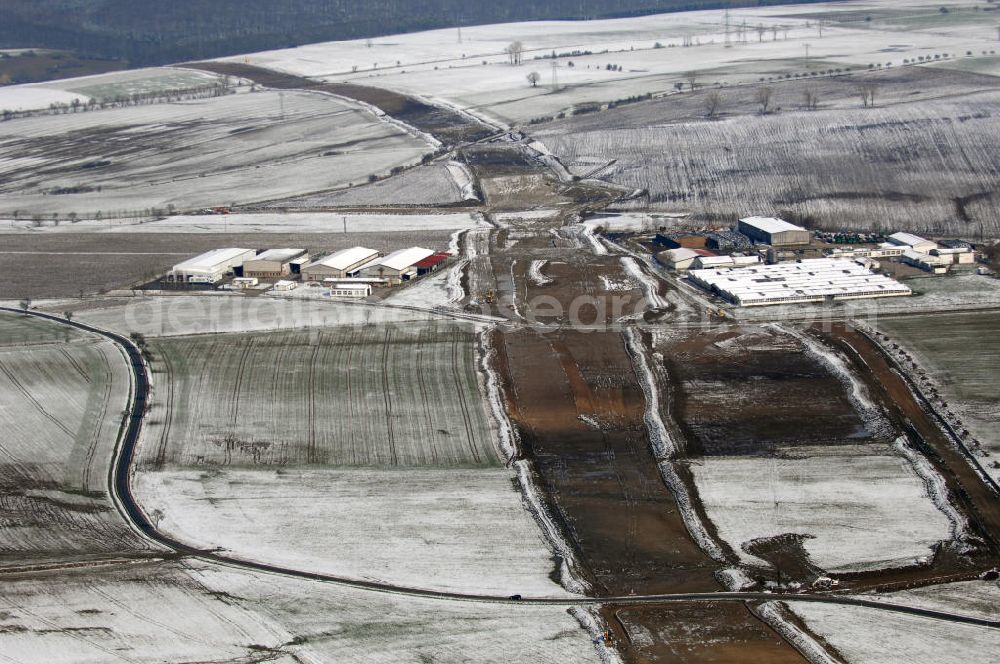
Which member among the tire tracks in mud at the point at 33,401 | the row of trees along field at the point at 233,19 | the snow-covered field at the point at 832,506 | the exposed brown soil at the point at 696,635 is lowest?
the exposed brown soil at the point at 696,635

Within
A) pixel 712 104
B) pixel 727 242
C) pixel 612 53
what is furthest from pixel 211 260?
pixel 612 53

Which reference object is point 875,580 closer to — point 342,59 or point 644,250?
point 644,250

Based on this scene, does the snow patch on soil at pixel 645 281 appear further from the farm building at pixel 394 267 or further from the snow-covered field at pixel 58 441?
the snow-covered field at pixel 58 441

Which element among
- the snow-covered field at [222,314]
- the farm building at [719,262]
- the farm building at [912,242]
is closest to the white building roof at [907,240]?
the farm building at [912,242]

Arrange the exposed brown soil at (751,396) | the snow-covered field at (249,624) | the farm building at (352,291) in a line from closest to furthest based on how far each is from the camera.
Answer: the snow-covered field at (249,624)
the exposed brown soil at (751,396)
the farm building at (352,291)

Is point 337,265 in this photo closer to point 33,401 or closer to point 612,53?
point 33,401
